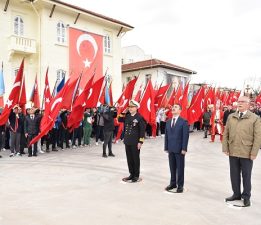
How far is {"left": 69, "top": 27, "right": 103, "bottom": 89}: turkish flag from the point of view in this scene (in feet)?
76.7

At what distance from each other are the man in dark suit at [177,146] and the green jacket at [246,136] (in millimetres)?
986

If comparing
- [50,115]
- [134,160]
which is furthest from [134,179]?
[50,115]

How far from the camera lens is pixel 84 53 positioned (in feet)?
78.7

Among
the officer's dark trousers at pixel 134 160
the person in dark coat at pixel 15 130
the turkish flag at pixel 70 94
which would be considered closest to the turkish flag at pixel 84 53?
the person in dark coat at pixel 15 130

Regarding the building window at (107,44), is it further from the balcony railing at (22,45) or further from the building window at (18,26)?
the building window at (18,26)

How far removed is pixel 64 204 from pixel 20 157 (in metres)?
5.86

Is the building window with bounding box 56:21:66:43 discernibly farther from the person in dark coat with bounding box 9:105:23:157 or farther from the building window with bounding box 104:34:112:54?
the person in dark coat with bounding box 9:105:23:157

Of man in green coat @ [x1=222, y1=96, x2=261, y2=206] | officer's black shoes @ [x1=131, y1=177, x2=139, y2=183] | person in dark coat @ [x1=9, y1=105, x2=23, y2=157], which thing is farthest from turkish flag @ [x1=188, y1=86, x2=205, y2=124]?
man in green coat @ [x1=222, y1=96, x2=261, y2=206]

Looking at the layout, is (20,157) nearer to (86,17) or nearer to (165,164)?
(165,164)

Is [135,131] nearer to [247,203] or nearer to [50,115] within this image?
[247,203]

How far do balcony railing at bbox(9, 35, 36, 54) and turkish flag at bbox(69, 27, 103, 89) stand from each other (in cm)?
288

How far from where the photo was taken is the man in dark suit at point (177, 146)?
20.2ft

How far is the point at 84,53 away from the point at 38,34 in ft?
11.7

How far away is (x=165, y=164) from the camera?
9234mm
